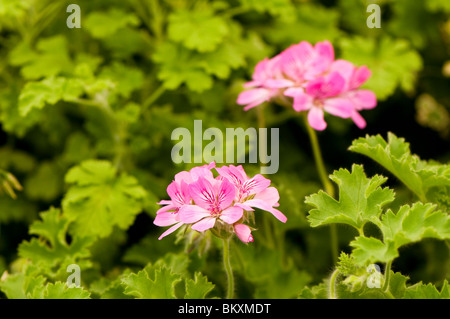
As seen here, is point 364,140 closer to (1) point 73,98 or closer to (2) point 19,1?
(1) point 73,98

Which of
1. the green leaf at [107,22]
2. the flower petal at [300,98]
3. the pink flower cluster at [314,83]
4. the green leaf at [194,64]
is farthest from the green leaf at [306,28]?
the flower petal at [300,98]

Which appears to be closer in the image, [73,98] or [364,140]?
[364,140]

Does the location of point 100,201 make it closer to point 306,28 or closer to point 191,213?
point 191,213

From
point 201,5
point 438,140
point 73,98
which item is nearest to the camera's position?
point 73,98

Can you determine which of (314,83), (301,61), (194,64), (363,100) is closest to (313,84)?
(314,83)

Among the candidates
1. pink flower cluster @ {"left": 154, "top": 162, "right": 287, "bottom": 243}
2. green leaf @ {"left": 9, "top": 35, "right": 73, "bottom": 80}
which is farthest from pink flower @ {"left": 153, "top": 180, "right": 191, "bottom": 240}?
green leaf @ {"left": 9, "top": 35, "right": 73, "bottom": 80}
